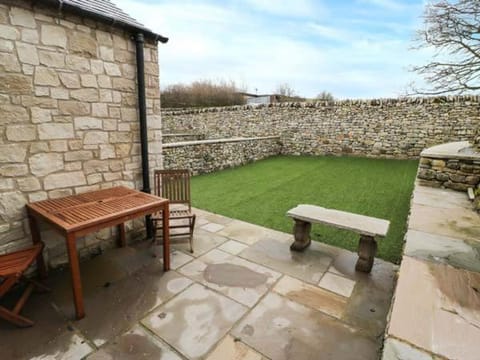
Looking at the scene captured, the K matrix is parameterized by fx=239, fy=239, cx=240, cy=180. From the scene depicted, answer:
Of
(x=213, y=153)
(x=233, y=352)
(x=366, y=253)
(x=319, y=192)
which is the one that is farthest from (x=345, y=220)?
(x=213, y=153)

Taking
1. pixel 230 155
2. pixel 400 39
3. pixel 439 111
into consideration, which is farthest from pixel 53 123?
pixel 439 111

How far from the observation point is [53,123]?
7.51 ft

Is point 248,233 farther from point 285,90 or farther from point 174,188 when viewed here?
point 285,90

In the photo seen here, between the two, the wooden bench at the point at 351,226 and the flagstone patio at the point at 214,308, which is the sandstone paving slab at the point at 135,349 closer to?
the flagstone patio at the point at 214,308

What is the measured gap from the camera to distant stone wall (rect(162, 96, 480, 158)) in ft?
26.4

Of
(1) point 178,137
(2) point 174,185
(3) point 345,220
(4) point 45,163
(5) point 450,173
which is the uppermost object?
(4) point 45,163

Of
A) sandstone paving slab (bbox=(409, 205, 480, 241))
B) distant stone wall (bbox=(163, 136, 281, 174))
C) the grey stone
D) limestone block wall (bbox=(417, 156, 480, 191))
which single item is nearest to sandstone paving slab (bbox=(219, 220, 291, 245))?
sandstone paving slab (bbox=(409, 205, 480, 241))

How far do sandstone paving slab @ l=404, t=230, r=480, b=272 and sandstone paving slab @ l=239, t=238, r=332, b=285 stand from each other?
0.85m

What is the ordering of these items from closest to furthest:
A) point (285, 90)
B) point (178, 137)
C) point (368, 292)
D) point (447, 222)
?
point (368, 292), point (447, 222), point (178, 137), point (285, 90)

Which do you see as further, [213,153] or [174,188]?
[213,153]

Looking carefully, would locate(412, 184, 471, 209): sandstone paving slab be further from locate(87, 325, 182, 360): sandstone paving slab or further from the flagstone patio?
locate(87, 325, 182, 360): sandstone paving slab

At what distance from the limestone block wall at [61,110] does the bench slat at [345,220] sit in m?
2.18

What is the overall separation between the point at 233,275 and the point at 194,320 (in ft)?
2.22

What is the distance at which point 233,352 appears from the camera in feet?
5.03
